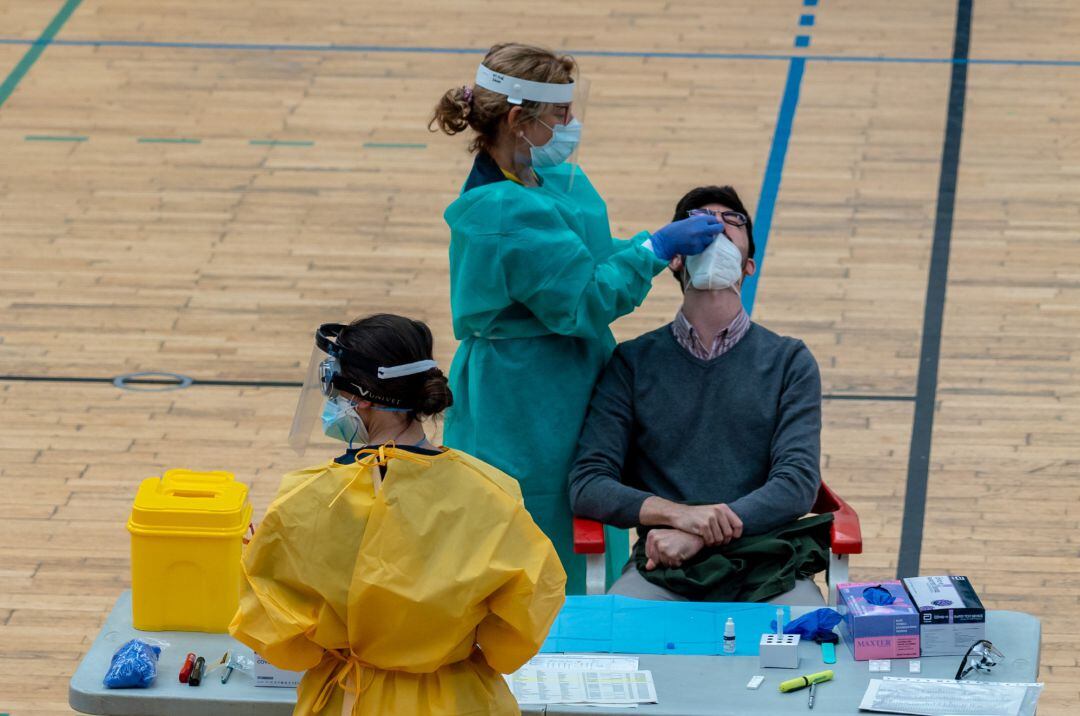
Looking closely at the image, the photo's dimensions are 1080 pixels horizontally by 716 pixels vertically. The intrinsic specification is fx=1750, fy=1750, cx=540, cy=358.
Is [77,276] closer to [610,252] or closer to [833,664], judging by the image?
[610,252]

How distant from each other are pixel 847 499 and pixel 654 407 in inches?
59.0

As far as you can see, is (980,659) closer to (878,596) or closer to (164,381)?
(878,596)

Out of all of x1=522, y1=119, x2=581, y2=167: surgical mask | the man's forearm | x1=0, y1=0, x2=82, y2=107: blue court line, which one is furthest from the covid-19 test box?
x1=0, y1=0, x2=82, y2=107: blue court line

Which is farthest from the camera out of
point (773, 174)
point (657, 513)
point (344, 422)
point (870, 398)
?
point (773, 174)

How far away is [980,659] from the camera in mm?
3373

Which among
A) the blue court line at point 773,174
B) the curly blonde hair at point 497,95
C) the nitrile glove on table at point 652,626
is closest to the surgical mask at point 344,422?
the nitrile glove on table at point 652,626

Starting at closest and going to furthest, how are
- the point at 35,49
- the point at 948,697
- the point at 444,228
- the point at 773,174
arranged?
the point at 948,697 → the point at 444,228 → the point at 773,174 → the point at 35,49

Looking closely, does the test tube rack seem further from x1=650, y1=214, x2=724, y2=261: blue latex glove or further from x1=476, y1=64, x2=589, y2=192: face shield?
x1=476, y1=64, x2=589, y2=192: face shield

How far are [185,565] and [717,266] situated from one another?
141 centimetres

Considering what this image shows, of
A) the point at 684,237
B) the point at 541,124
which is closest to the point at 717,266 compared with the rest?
the point at 684,237

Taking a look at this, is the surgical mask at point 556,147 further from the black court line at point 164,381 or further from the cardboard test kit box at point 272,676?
the black court line at point 164,381

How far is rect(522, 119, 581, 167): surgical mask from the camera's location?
394cm

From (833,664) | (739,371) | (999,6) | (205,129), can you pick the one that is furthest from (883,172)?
(833,664)

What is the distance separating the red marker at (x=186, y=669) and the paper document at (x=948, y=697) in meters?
1.27
